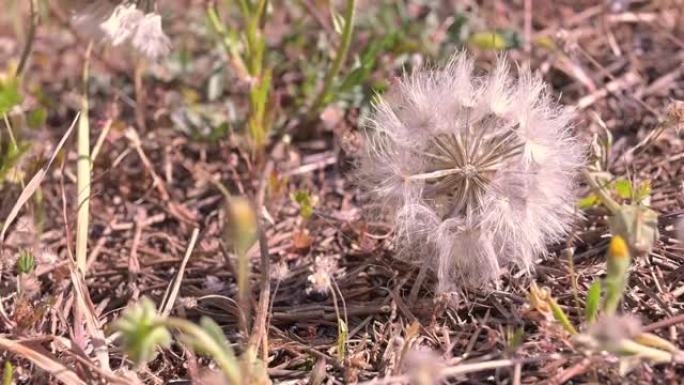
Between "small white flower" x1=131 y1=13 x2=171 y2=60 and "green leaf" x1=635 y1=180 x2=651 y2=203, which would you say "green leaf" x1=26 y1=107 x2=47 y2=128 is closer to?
"small white flower" x1=131 y1=13 x2=171 y2=60

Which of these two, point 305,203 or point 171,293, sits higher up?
point 305,203

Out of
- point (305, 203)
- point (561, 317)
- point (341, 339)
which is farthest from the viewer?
point (305, 203)

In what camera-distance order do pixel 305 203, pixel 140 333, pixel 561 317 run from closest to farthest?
pixel 140 333, pixel 561 317, pixel 305 203

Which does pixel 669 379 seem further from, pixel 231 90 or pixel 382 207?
pixel 231 90

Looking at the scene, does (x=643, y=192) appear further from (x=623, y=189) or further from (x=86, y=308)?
(x=86, y=308)

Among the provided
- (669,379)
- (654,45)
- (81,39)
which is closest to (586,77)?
(654,45)

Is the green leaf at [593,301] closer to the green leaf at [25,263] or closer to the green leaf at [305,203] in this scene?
the green leaf at [305,203]

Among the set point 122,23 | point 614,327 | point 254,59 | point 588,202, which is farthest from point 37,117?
point 614,327
